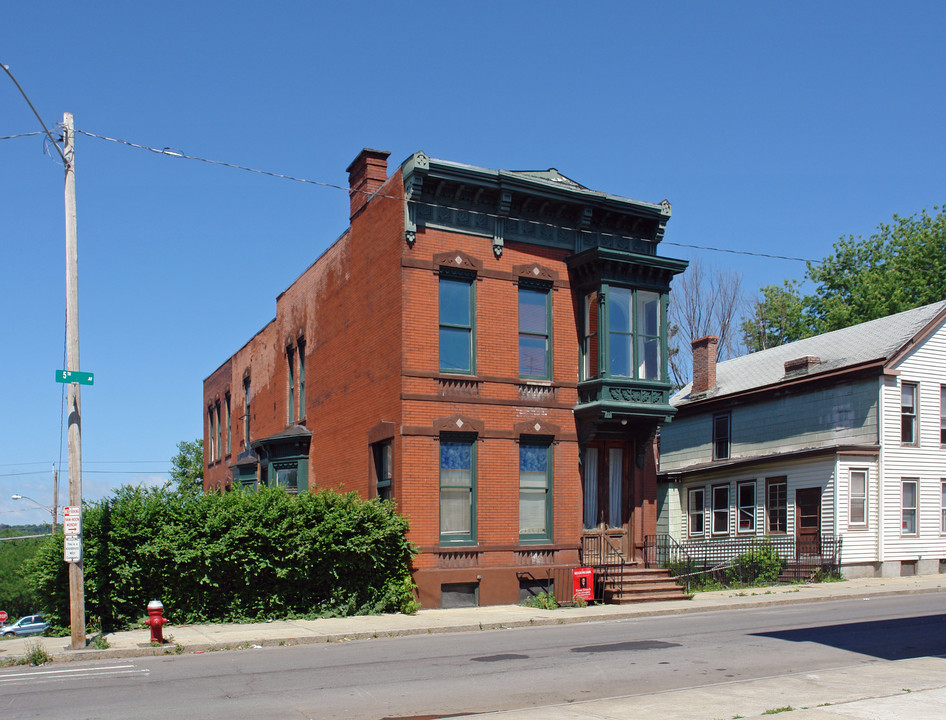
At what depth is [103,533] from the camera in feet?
58.6

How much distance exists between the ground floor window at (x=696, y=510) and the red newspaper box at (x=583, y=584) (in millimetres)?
14997

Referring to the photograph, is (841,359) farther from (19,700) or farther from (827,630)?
(19,700)

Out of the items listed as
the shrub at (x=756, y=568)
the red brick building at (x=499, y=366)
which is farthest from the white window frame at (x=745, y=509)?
the red brick building at (x=499, y=366)

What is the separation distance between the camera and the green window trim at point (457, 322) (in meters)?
22.2

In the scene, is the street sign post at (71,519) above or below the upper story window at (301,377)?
below

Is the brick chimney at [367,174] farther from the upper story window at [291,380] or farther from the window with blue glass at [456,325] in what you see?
the upper story window at [291,380]

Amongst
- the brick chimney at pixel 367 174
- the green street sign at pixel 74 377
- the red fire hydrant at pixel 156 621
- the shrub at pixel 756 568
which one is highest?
the brick chimney at pixel 367 174

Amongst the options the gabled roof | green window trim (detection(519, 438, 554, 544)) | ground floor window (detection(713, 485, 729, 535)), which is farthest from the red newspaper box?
ground floor window (detection(713, 485, 729, 535))

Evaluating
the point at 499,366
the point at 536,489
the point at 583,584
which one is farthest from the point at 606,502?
the point at 499,366

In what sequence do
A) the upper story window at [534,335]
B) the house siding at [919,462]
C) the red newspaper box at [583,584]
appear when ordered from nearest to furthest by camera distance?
1. the red newspaper box at [583,584]
2. the upper story window at [534,335]
3. the house siding at [919,462]

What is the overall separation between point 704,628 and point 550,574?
6128 mm

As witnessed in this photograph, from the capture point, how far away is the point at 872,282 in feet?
162

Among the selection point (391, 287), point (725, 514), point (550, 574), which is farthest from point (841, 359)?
point (391, 287)

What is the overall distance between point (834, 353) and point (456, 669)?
25236 millimetres
